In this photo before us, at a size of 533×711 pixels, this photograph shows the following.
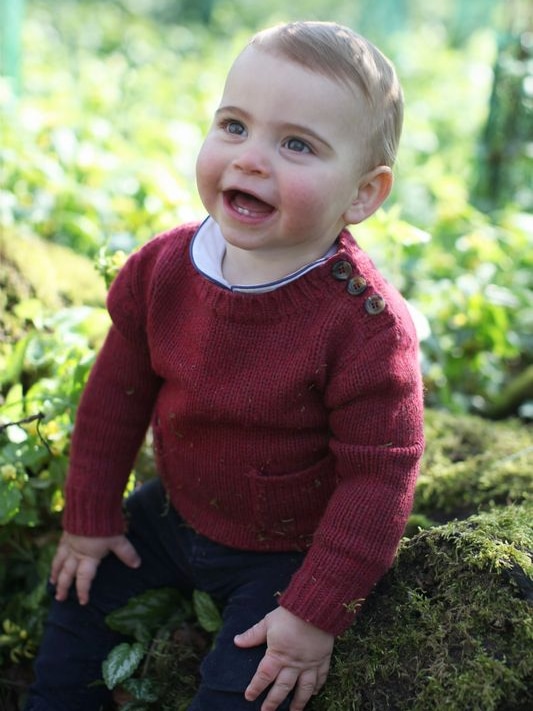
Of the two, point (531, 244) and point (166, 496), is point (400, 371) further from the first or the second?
point (531, 244)

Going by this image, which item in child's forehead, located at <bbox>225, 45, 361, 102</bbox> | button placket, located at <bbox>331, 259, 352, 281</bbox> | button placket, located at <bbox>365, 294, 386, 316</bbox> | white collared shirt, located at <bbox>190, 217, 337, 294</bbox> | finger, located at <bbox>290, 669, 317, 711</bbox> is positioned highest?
child's forehead, located at <bbox>225, 45, 361, 102</bbox>

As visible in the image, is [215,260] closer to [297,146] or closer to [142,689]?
[297,146]

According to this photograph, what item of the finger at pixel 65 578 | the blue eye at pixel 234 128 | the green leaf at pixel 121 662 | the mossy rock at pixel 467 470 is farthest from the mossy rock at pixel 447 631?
the blue eye at pixel 234 128

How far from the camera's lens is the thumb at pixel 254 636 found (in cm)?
175

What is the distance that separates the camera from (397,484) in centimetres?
173

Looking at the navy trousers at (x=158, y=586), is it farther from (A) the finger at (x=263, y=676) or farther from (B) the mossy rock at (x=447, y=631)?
(B) the mossy rock at (x=447, y=631)

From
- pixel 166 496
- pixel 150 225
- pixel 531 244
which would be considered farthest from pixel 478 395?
pixel 166 496

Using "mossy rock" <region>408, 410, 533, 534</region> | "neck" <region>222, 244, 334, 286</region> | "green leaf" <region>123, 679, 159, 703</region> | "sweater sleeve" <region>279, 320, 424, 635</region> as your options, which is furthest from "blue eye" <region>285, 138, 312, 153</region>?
"green leaf" <region>123, 679, 159, 703</region>

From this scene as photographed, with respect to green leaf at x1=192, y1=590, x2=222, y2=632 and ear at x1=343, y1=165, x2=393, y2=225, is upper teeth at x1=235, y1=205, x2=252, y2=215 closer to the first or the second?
ear at x1=343, y1=165, x2=393, y2=225

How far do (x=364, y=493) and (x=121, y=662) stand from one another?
2.27ft

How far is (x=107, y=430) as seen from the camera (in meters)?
2.06

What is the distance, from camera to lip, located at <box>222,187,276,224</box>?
5.49 feet

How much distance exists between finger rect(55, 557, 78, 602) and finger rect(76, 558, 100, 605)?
16 mm

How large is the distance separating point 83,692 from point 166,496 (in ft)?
1.55
